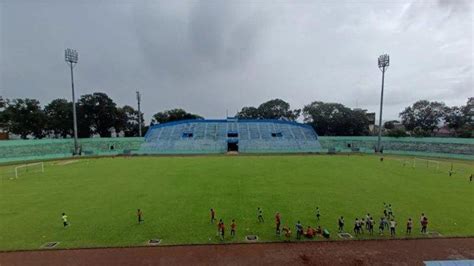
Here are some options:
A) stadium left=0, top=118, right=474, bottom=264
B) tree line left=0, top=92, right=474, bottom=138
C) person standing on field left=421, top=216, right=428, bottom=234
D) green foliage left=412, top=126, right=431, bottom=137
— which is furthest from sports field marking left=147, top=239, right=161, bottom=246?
green foliage left=412, top=126, right=431, bottom=137

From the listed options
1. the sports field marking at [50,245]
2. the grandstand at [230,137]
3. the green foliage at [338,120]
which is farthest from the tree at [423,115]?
the sports field marking at [50,245]

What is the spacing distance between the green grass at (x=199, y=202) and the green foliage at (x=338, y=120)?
4843 cm

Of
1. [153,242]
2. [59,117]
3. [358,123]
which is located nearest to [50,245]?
[153,242]

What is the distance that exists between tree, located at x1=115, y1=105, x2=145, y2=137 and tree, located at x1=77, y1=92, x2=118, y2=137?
1641mm

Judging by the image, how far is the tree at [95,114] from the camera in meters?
72.8

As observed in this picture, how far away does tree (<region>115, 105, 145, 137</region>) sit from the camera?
78.9 meters

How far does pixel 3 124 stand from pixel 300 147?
2944 inches

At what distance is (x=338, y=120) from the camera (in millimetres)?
77625

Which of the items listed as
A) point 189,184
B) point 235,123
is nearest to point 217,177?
point 189,184

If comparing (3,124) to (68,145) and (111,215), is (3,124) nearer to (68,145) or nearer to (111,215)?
(68,145)

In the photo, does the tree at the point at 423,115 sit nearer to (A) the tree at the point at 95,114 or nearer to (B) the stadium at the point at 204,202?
(B) the stadium at the point at 204,202

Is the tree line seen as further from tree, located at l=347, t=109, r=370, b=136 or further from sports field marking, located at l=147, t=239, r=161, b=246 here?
sports field marking, located at l=147, t=239, r=161, b=246

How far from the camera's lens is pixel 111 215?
52.1 ft

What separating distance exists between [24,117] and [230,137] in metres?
54.8
